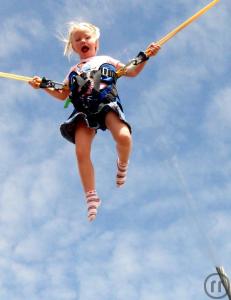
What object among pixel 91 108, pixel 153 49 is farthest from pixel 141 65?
pixel 91 108

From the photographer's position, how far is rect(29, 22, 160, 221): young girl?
23.9 feet

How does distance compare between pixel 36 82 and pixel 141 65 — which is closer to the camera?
pixel 141 65

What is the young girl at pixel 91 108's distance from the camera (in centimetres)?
730

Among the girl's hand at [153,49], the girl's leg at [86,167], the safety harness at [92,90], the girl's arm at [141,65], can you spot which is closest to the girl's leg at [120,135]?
the safety harness at [92,90]

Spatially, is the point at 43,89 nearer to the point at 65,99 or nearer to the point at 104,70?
the point at 65,99

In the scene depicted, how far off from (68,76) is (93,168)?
1546mm

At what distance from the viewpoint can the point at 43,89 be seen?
26.3 ft

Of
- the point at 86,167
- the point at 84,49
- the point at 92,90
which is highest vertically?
the point at 84,49

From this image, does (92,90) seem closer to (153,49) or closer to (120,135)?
(120,135)

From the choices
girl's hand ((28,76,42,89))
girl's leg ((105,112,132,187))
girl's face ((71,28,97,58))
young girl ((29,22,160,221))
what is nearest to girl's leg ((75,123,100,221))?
young girl ((29,22,160,221))

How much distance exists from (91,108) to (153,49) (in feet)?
4.07

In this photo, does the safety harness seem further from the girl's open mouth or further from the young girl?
the girl's open mouth

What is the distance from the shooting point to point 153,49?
24.8ft

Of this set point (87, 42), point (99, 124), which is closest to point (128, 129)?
point (99, 124)
